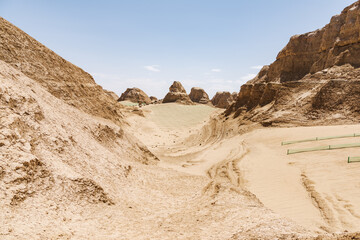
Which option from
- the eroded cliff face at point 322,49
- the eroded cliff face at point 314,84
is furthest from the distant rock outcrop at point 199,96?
the eroded cliff face at point 314,84

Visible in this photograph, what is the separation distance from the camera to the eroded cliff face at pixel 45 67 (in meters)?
9.55

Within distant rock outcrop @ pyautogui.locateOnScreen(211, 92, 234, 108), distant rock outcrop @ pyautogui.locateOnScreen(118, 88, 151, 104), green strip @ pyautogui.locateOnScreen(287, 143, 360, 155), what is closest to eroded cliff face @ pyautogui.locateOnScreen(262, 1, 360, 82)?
distant rock outcrop @ pyautogui.locateOnScreen(211, 92, 234, 108)

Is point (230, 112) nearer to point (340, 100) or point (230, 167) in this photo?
point (340, 100)

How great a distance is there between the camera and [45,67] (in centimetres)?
1079

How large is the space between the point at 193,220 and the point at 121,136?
6179mm

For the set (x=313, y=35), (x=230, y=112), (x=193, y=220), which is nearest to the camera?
(x=193, y=220)

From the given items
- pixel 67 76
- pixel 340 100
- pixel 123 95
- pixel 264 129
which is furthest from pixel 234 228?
pixel 123 95

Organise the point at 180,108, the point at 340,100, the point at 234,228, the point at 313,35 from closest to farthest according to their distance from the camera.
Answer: the point at 234,228 → the point at 340,100 → the point at 313,35 → the point at 180,108

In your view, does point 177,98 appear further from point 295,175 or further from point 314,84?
point 295,175

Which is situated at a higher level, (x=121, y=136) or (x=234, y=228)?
(x=121, y=136)

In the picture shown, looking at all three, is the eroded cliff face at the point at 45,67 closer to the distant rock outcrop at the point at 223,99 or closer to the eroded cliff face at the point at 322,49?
the eroded cliff face at the point at 322,49

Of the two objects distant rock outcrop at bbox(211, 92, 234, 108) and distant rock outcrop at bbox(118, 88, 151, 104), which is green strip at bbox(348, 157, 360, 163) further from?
distant rock outcrop at bbox(118, 88, 151, 104)

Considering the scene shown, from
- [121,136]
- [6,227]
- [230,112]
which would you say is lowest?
[6,227]

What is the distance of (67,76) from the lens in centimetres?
1180
